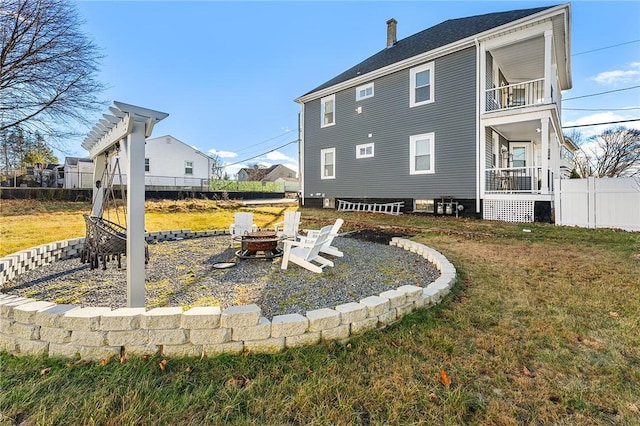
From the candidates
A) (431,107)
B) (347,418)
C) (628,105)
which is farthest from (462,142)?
(628,105)

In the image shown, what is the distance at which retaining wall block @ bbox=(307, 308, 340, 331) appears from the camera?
2.68m

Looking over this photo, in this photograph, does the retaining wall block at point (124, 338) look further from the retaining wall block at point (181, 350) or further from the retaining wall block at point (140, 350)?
the retaining wall block at point (181, 350)

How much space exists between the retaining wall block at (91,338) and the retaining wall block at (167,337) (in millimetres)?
381

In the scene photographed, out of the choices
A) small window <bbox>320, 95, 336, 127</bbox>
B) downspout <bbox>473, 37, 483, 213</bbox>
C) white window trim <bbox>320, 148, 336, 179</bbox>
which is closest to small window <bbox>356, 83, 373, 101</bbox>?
small window <bbox>320, 95, 336, 127</bbox>

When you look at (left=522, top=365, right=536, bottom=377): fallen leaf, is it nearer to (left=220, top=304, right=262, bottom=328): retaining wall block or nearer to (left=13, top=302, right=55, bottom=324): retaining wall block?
(left=220, top=304, right=262, bottom=328): retaining wall block

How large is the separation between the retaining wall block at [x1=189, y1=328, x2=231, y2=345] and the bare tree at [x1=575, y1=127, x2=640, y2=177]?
37.5 meters

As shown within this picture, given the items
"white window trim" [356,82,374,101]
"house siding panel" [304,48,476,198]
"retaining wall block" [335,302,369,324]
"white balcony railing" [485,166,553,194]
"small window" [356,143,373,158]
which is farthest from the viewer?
"small window" [356,143,373,158]

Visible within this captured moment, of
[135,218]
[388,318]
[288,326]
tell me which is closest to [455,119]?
[388,318]

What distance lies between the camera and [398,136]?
46.5 ft

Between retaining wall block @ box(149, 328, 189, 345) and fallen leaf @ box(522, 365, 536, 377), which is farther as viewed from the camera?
retaining wall block @ box(149, 328, 189, 345)

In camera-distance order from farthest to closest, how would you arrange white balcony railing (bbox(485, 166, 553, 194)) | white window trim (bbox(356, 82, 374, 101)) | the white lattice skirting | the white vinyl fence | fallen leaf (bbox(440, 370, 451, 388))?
white window trim (bbox(356, 82, 374, 101)) < white balcony railing (bbox(485, 166, 553, 194)) < the white lattice skirting < the white vinyl fence < fallen leaf (bbox(440, 370, 451, 388))

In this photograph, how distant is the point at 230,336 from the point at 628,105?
29999 millimetres

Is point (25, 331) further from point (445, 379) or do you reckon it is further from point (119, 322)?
point (445, 379)

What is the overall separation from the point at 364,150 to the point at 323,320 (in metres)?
13.8
